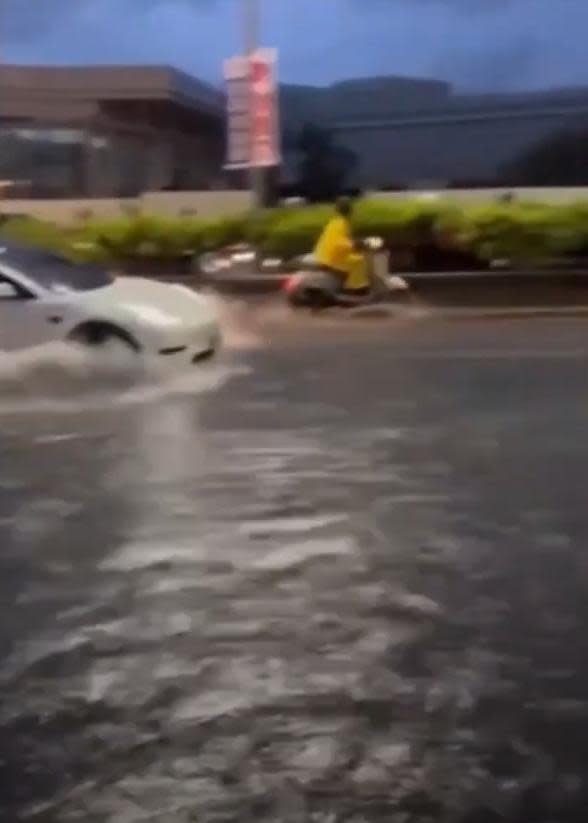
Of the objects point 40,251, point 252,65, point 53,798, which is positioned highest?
point 252,65

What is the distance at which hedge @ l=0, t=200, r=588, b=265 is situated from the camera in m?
21.8

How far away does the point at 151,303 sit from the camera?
50.2 feet

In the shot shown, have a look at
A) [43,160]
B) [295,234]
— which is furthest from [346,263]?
[43,160]

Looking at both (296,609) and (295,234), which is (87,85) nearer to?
(295,234)

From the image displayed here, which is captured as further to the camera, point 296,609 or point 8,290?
point 8,290

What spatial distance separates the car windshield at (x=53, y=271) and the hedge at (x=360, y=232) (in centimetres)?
593

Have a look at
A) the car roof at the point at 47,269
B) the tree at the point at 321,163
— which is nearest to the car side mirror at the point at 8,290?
the car roof at the point at 47,269

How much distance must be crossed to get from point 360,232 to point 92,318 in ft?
25.6

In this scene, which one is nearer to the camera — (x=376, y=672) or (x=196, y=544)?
(x=376, y=672)

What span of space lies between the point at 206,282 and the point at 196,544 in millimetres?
14216

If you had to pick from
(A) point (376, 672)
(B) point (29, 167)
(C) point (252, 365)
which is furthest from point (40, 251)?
(B) point (29, 167)

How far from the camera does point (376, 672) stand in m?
6.65

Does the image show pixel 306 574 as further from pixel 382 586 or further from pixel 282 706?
pixel 282 706

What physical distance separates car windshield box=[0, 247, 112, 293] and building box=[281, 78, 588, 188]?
52.4 feet
